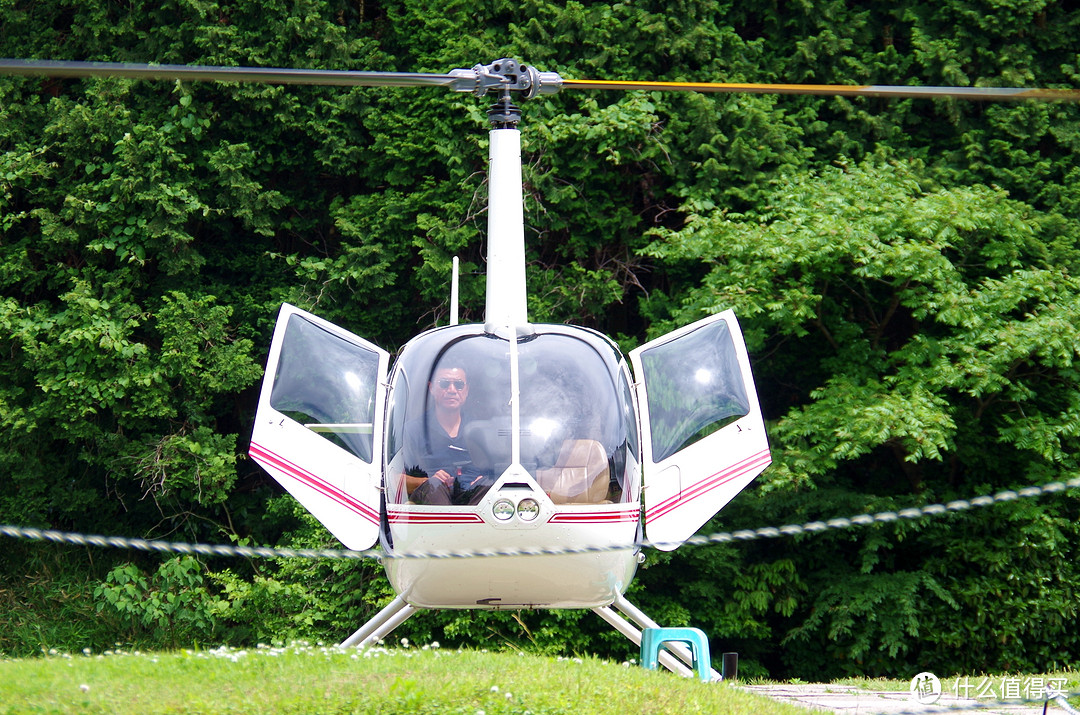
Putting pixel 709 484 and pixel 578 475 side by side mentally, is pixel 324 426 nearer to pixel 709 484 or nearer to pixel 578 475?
pixel 578 475

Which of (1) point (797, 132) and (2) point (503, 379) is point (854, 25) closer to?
(1) point (797, 132)

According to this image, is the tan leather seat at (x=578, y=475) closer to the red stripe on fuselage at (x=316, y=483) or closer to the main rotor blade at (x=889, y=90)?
the red stripe on fuselage at (x=316, y=483)

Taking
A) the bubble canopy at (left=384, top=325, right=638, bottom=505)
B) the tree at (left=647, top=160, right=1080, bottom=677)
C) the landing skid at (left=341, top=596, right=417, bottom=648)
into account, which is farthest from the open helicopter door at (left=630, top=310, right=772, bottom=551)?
the tree at (left=647, top=160, right=1080, bottom=677)

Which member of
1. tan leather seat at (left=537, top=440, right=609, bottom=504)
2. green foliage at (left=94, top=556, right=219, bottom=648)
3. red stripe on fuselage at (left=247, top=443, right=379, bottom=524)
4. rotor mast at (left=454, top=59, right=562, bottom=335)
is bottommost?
green foliage at (left=94, top=556, right=219, bottom=648)

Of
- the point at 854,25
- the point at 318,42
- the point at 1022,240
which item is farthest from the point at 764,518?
the point at 318,42

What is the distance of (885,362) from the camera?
32.3 ft

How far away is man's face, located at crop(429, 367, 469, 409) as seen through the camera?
16.4 feet

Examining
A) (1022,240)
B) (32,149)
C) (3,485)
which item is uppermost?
(32,149)

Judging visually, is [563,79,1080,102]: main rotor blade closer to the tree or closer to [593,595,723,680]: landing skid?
[593,595,723,680]: landing skid

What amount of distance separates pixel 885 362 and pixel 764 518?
1.95 metres

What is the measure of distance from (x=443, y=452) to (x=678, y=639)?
72.7 inches

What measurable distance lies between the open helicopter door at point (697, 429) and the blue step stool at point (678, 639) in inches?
19.8

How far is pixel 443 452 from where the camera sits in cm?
484

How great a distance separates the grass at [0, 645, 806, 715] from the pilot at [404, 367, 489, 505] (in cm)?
81
